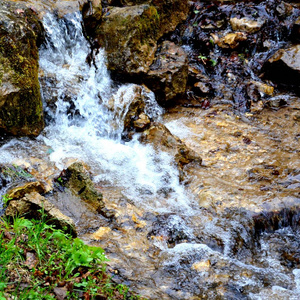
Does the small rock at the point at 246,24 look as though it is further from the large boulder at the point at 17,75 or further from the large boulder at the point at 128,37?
the large boulder at the point at 17,75

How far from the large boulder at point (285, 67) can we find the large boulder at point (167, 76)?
2.37m

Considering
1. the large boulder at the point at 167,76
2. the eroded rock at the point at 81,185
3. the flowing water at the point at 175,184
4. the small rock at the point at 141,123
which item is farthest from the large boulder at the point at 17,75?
the large boulder at the point at 167,76

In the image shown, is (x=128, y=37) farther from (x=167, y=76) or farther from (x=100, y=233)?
(x=100, y=233)

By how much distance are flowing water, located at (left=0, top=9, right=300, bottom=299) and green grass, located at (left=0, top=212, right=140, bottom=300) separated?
323mm

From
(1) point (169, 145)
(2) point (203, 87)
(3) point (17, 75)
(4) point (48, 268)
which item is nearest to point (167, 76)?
(2) point (203, 87)

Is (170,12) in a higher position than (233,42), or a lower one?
higher

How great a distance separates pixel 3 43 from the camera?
188 inches

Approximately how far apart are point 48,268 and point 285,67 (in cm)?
735

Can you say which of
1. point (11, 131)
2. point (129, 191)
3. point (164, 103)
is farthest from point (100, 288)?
point (164, 103)

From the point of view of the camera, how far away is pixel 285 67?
7.61m

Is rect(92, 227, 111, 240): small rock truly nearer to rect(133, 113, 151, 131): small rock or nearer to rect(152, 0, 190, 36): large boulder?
rect(133, 113, 151, 131): small rock

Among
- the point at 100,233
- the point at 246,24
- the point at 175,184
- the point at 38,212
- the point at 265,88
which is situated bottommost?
the point at 175,184

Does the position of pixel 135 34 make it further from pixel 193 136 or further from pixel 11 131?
pixel 11 131

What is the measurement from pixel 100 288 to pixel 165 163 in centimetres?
311
